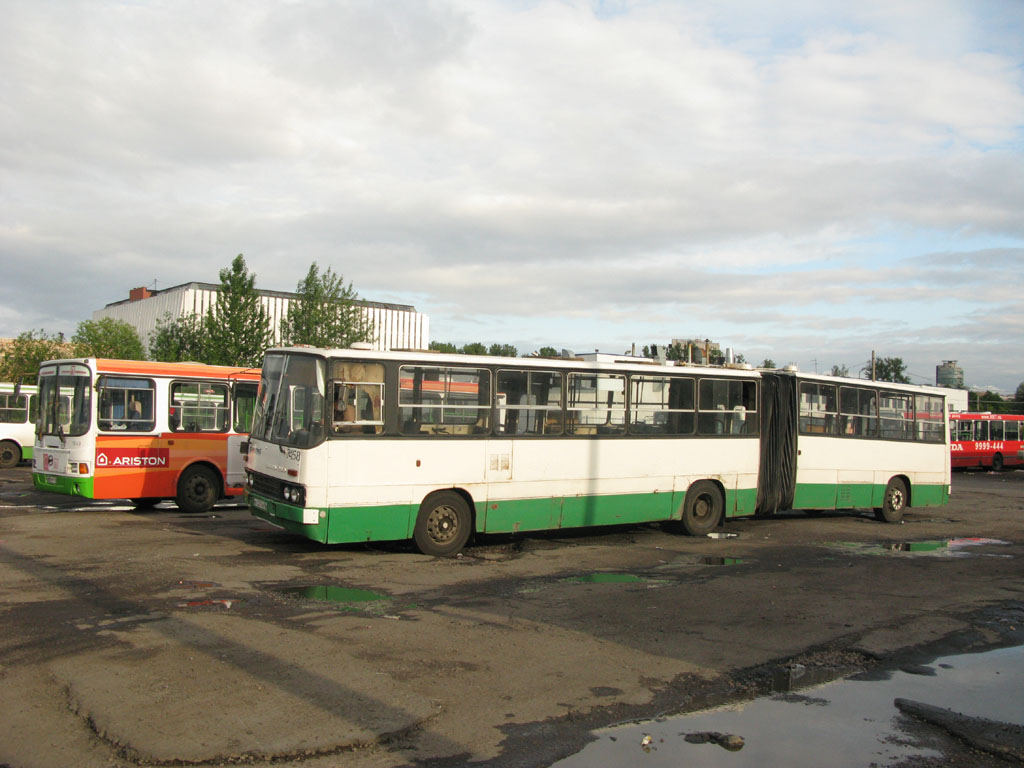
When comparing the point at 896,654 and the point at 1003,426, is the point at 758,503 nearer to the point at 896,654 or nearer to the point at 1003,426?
the point at 896,654

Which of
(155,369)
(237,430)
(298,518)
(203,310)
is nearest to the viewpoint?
(298,518)

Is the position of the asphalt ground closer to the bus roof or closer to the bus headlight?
the bus headlight

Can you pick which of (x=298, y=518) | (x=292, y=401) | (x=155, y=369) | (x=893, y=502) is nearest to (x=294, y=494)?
(x=298, y=518)

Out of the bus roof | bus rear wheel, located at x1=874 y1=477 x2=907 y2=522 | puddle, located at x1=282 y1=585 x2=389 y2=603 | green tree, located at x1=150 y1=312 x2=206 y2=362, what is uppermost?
green tree, located at x1=150 y1=312 x2=206 y2=362

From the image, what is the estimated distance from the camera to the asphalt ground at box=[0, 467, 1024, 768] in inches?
210

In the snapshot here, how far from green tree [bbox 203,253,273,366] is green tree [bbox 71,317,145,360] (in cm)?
1084

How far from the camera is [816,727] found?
5.82 meters

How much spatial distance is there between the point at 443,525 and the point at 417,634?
4.49 metres

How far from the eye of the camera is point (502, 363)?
12836mm

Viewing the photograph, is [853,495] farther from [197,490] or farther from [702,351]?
[197,490]

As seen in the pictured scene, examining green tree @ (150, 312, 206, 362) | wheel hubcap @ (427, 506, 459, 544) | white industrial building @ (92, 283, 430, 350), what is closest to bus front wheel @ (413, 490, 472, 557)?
wheel hubcap @ (427, 506, 459, 544)

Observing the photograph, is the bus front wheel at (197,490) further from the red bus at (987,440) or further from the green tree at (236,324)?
the red bus at (987,440)

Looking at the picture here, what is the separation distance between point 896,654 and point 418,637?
4387mm

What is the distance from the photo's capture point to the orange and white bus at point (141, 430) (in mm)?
15531
